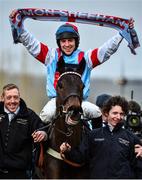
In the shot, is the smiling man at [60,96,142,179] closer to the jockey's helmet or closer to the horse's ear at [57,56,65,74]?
the horse's ear at [57,56,65,74]

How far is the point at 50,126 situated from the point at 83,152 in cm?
69

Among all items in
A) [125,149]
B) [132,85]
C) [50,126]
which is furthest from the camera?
[132,85]

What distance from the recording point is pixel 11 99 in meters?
7.08

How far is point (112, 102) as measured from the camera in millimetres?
6805

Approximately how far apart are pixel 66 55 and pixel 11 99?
3.07 ft

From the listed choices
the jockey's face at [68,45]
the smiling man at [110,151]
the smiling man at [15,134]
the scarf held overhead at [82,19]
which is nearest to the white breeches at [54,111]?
the smiling man at [15,134]

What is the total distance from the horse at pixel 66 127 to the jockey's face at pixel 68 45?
41 cm

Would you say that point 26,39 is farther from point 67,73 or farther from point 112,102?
point 112,102

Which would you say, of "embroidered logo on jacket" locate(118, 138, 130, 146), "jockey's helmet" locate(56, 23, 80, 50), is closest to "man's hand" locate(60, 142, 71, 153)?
A: "embroidered logo on jacket" locate(118, 138, 130, 146)

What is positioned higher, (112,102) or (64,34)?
(64,34)

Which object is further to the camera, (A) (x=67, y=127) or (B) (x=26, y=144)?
(B) (x=26, y=144)

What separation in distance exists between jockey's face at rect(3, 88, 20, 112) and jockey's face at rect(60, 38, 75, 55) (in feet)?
2.78

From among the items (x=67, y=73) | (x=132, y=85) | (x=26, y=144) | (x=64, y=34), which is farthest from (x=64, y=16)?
(x=132, y=85)

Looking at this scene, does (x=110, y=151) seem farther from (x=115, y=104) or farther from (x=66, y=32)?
(x=66, y=32)
